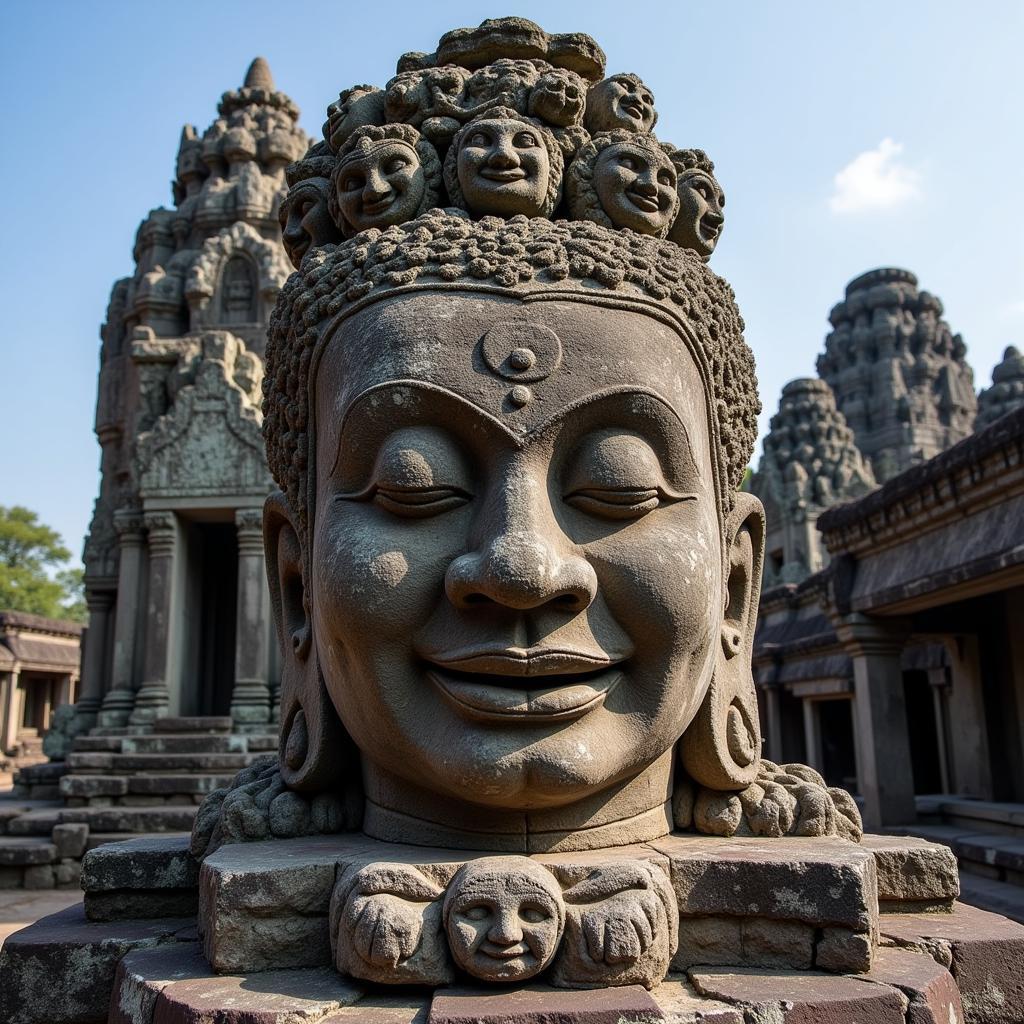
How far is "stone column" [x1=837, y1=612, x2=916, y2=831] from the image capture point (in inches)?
356

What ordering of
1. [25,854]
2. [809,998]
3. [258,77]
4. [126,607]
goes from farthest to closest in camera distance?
[258,77] → [126,607] → [25,854] → [809,998]

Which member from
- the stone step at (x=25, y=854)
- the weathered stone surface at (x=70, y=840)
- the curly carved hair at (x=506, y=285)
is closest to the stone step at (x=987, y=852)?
the curly carved hair at (x=506, y=285)

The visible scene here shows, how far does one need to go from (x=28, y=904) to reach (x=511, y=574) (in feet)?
23.5

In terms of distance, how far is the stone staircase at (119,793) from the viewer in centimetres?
827

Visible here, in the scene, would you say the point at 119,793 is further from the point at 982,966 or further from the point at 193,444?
the point at 982,966

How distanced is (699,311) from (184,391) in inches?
364

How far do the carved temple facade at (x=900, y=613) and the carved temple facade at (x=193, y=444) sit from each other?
6.14 meters

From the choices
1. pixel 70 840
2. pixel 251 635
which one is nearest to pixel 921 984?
pixel 70 840

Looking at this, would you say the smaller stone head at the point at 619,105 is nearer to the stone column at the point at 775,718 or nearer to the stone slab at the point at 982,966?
the stone slab at the point at 982,966

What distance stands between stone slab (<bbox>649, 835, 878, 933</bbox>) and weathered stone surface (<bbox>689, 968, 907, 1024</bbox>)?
13 centimetres

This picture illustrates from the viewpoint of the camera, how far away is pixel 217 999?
1921mm

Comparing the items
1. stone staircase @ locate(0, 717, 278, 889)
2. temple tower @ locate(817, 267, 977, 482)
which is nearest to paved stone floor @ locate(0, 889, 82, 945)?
stone staircase @ locate(0, 717, 278, 889)

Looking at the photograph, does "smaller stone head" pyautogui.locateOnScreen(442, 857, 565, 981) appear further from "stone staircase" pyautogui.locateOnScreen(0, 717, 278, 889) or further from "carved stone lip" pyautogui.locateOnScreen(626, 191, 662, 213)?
"stone staircase" pyautogui.locateOnScreen(0, 717, 278, 889)

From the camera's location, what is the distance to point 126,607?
11.1m
